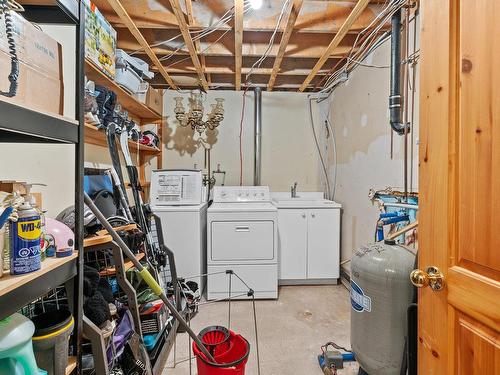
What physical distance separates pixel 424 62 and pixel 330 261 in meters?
2.48

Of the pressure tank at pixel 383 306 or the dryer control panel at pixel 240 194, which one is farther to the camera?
the dryer control panel at pixel 240 194

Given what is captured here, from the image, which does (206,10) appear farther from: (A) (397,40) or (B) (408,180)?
(B) (408,180)

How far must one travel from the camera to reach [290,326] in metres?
2.27

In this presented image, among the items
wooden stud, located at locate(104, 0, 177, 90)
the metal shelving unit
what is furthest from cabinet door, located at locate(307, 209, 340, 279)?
the metal shelving unit

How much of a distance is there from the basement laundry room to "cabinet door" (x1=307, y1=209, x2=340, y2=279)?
2 centimetres

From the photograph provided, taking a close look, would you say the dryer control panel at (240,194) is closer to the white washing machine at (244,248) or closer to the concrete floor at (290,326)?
the white washing machine at (244,248)

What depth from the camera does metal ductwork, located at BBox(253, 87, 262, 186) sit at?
3631 mm

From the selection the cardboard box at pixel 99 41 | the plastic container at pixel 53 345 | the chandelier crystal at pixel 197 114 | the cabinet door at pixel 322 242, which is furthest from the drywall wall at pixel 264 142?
the plastic container at pixel 53 345

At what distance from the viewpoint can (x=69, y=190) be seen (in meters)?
1.89

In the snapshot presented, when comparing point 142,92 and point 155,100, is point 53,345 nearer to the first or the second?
point 142,92

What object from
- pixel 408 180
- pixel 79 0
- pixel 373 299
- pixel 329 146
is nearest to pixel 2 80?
pixel 79 0

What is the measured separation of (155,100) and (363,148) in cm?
241

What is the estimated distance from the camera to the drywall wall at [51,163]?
1394 millimetres

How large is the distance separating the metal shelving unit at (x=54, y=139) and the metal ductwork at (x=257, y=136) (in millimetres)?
2760
